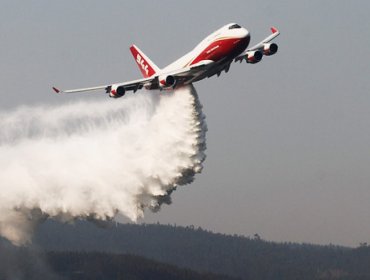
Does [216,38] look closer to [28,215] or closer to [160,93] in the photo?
[160,93]

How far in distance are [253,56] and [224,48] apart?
5.21 meters

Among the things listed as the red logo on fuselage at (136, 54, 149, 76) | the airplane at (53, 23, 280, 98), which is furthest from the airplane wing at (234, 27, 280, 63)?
the red logo on fuselage at (136, 54, 149, 76)

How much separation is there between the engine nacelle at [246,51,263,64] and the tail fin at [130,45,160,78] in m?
11.0

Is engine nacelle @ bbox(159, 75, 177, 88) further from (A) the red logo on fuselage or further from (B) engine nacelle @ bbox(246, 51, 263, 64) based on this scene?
(A) the red logo on fuselage

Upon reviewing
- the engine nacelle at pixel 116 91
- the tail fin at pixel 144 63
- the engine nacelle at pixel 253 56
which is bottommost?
the engine nacelle at pixel 116 91

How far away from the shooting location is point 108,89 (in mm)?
82000

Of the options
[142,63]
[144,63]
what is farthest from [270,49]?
[142,63]

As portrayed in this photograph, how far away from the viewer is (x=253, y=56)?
8175 cm

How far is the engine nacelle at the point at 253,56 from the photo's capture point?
81.8 metres

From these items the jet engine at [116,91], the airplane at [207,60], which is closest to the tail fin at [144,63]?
the airplane at [207,60]

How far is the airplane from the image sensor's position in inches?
3044

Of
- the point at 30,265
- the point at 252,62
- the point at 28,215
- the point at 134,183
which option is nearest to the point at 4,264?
the point at 30,265

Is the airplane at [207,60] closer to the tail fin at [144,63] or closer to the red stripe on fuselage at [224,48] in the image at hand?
the red stripe on fuselage at [224,48]

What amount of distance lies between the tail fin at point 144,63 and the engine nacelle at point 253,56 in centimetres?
1100
